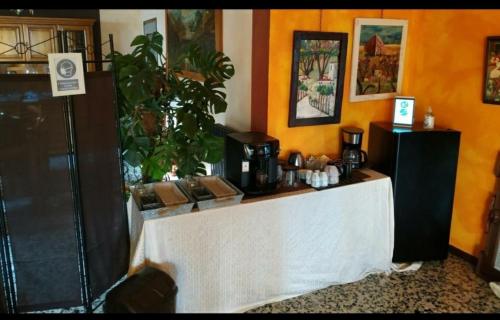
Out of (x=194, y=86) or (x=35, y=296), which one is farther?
(x=194, y=86)

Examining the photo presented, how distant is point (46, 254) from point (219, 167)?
4.72 ft

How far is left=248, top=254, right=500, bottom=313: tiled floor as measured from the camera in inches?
103

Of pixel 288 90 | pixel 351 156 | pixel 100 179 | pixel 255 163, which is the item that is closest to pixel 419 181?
pixel 351 156

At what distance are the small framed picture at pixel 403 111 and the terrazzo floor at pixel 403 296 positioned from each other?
3.67ft

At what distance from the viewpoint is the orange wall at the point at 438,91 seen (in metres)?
2.77

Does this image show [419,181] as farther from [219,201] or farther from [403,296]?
[219,201]

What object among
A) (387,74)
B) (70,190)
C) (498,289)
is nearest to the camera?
(70,190)

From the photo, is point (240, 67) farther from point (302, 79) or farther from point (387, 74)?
point (387, 74)

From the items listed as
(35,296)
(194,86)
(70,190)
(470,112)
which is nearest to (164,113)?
(194,86)

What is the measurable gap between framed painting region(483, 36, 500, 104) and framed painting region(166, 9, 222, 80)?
2004 mm

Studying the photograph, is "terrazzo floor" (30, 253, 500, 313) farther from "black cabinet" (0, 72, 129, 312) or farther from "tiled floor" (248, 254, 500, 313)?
"black cabinet" (0, 72, 129, 312)

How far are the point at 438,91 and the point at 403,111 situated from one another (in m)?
0.39

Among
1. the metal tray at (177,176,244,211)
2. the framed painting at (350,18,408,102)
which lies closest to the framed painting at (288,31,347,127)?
the framed painting at (350,18,408,102)

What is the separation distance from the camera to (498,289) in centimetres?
277
